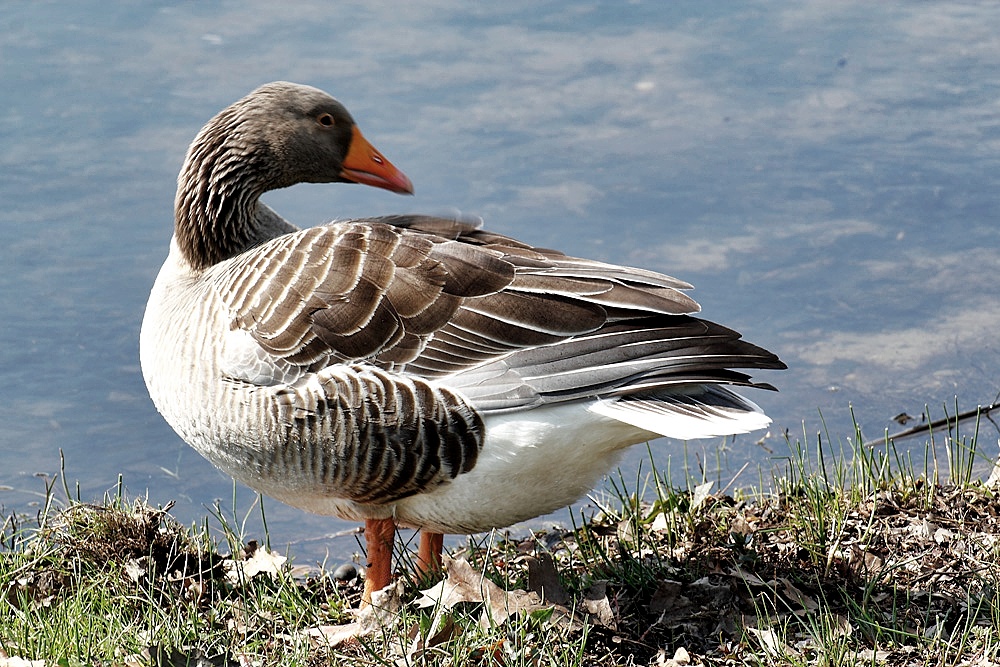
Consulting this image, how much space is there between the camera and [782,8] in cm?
1003

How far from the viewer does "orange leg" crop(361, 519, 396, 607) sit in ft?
14.5

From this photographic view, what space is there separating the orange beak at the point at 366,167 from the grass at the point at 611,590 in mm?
1483

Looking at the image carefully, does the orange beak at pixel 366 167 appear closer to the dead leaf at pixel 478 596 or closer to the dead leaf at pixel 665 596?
the dead leaf at pixel 478 596

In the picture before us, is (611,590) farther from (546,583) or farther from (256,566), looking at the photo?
(256,566)

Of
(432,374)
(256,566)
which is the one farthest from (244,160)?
(256,566)

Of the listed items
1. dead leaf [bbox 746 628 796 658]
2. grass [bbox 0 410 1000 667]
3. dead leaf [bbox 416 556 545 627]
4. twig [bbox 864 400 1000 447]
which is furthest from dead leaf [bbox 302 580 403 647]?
twig [bbox 864 400 1000 447]

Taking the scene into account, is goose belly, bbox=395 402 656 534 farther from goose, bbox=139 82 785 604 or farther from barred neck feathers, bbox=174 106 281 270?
barred neck feathers, bbox=174 106 281 270

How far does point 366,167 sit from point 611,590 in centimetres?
197

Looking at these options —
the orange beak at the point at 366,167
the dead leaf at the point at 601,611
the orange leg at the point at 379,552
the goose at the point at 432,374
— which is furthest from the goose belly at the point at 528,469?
the orange beak at the point at 366,167

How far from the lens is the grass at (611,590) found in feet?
12.1

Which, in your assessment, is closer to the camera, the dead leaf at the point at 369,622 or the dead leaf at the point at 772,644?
the dead leaf at the point at 772,644

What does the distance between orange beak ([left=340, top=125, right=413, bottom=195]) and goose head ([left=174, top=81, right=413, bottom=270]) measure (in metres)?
0.09

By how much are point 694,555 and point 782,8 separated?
6.72 metres

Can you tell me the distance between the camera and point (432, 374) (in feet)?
13.5
